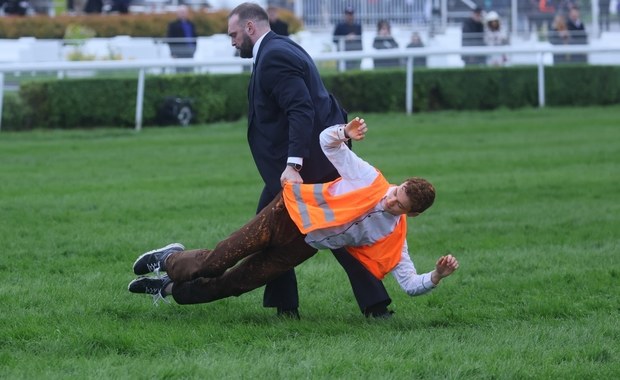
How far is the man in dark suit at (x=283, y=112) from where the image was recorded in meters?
6.20

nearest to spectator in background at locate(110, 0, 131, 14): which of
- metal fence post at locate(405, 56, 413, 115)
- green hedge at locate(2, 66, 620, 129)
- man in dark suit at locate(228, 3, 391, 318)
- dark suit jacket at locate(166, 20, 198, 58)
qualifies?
dark suit jacket at locate(166, 20, 198, 58)

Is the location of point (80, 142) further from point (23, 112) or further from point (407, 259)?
point (407, 259)

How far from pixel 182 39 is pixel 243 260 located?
1536cm

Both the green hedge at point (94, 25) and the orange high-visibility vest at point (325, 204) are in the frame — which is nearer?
the orange high-visibility vest at point (325, 204)

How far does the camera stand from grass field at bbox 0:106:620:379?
5.45 m

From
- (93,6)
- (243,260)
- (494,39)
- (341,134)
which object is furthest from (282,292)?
(93,6)

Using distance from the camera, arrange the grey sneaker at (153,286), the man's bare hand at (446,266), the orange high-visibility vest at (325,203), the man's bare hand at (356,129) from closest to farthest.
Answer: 1. the man's bare hand at (356,129)
2. the man's bare hand at (446,266)
3. the orange high-visibility vest at (325,203)
4. the grey sneaker at (153,286)

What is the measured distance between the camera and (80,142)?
635 inches

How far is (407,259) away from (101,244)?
333 centimetres

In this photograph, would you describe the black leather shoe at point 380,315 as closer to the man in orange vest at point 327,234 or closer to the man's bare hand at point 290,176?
the man in orange vest at point 327,234

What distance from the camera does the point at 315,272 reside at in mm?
7988

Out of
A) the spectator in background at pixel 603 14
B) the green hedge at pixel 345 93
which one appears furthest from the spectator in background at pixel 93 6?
the green hedge at pixel 345 93

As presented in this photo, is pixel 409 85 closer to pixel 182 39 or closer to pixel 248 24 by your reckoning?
pixel 182 39

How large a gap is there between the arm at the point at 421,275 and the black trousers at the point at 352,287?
26cm
